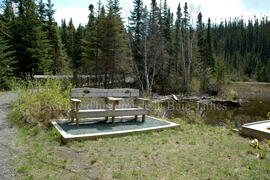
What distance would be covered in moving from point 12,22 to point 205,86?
18.3 m

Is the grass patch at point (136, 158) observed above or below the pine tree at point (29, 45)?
below

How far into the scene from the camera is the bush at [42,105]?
5236 mm

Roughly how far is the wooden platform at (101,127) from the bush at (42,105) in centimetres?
44

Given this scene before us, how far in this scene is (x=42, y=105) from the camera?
18.2ft

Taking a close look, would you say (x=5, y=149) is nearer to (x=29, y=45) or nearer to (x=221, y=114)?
(x=221, y=114)

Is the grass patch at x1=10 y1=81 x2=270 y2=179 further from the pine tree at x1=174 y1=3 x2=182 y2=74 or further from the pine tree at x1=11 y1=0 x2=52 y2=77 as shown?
the pine tree at x1=174 y1=3 x2=182 y2=74

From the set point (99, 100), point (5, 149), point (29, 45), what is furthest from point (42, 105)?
point (29, 45)

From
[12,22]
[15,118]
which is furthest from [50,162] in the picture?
[12,22]

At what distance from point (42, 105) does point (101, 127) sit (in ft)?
5.95

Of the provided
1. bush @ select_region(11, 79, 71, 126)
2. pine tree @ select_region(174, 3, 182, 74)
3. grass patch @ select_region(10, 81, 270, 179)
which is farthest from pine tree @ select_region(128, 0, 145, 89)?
grass patch @ select_region(10, 81, 270, 179)

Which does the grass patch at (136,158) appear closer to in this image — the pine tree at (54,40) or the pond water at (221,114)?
the pond water at (221,114)

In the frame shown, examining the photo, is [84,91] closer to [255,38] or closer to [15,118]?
[15,118]

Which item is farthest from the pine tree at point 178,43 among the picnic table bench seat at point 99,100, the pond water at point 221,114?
the picnic table bench seat at point 99,100

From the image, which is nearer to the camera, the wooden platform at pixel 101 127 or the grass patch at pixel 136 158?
the grass patch at pixel 136 158
